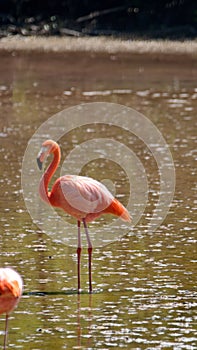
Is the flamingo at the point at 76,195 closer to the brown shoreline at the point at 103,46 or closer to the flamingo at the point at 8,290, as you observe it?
the flamingo at the point at 8,290

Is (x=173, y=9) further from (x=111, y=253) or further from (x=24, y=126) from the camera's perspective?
(x=111, y=253)

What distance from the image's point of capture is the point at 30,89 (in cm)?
A: 1809

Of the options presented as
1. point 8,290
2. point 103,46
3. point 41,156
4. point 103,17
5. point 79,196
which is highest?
point 103,17

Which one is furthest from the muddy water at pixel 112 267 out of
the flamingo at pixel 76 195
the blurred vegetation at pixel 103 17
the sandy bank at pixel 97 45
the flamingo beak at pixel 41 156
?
the blurred vegetation at pixel 103 17

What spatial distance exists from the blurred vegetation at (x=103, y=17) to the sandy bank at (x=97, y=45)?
0.53 metres

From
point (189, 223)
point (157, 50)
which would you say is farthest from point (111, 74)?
point (189, 223)

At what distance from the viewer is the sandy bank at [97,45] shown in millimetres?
24125

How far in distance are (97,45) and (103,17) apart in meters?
2.62

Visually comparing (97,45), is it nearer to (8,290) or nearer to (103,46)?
(103,46)

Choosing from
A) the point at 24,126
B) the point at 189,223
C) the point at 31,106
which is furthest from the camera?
the point at 31,106

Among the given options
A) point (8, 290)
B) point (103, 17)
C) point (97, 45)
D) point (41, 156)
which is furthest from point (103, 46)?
point (8, 290)

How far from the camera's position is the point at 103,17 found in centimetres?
2720

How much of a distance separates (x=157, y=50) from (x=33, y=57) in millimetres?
2935

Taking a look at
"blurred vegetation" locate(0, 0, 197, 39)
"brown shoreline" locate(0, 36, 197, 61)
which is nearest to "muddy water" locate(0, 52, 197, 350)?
"brown shoreline" locate(0, 36, 197, 61)
